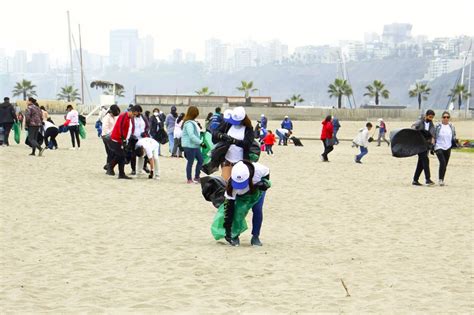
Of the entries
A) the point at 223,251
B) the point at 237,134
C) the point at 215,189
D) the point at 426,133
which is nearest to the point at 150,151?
the point at 426,133

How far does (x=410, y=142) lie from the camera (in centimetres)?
1859

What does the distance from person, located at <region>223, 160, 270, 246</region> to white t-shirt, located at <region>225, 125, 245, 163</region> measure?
38cm

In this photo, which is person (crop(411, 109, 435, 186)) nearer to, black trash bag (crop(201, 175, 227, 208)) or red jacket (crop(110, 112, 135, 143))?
red jacket (crop(110, 112, 135, 143))

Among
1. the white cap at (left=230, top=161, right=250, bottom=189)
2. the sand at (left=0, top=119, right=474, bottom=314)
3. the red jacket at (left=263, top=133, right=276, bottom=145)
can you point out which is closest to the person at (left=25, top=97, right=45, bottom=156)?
the sand at (left=0, top=119, right=474, bottom=314)

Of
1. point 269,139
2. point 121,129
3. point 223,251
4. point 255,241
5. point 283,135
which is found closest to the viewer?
point 223,251

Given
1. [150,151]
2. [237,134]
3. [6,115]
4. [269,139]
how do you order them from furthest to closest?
[269,139]
[6,115]
[150,151]
[237,134]

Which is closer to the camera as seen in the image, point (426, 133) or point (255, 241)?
point (255, 241)

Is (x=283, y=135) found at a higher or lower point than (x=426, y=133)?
lower

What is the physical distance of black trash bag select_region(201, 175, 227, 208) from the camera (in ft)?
33.1

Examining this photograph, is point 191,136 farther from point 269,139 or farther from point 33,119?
point 269,139

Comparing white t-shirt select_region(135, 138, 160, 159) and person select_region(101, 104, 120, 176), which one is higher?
person select_region(101, 104, 120, 176)

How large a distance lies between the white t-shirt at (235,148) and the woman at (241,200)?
37cm

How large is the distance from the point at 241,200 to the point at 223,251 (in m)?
0.62

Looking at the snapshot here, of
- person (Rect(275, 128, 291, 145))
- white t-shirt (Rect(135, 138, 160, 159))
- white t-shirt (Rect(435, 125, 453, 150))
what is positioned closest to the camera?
white t-shirt (Rect(135, 138, 160, 159))
